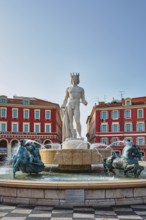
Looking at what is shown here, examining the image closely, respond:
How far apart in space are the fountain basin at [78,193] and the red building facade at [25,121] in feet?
144

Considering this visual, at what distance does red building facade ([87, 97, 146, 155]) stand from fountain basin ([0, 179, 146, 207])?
4368 centimetres

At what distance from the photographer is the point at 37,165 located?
934cm

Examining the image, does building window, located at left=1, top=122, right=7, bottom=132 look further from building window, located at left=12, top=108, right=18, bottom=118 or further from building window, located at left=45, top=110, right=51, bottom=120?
building window, located at left=45, top=110, right=51, bottom=120

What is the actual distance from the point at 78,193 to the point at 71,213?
64 centimetres

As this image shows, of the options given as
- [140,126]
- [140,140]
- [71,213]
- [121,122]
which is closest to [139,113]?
[140,126]

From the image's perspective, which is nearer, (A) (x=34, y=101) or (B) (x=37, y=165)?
(B) (x=37, y=165)

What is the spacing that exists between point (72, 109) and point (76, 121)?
0.61 meters

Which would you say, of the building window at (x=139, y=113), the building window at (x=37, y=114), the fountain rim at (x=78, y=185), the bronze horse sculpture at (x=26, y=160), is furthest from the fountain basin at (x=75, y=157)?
the building window at (x=37, y=114)

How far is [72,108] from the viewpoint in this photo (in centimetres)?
1297

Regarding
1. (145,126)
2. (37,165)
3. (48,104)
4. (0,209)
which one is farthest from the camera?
(48,104)

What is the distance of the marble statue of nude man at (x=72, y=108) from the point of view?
510 inches

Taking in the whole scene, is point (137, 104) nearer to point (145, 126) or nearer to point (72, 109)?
point (145, 126)

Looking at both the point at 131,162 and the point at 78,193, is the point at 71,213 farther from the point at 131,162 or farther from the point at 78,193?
the point at 131,162

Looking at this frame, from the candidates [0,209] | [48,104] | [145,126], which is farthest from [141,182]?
[48,104]
